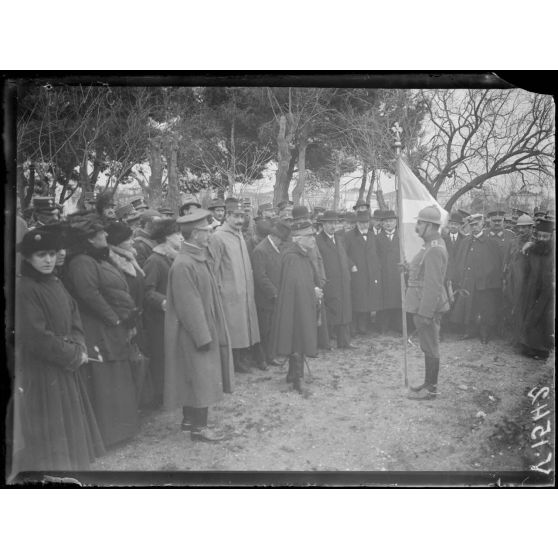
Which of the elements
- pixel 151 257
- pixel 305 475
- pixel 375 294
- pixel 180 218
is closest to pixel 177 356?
pixel 151 257

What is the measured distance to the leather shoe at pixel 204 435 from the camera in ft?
13.3

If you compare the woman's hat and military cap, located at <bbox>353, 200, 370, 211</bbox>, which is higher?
military cap, located at <bbox>353, 200, 370, 211</bbox>

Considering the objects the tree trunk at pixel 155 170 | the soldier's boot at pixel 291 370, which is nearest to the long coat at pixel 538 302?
the soldier's boot at pixel 291 370

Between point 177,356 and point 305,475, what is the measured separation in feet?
4.80

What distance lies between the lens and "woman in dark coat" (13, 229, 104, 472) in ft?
12.7

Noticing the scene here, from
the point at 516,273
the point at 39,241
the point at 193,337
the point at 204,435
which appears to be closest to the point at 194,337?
the point at 193,337

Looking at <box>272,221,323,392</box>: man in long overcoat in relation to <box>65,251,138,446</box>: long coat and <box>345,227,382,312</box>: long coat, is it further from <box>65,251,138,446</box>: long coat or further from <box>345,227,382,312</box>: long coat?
<box>65,251,138,446</box>: long coat

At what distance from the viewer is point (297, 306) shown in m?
4.31

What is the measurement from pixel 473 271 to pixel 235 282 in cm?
205

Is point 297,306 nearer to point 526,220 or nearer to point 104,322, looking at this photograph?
point 104,322

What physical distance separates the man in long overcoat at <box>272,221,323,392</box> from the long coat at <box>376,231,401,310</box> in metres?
0.58

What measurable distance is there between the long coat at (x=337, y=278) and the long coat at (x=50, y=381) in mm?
2119

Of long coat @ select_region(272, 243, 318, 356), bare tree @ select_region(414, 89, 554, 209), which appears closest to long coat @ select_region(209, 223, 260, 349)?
long coat @ select_region(272, 243, 318, 356)

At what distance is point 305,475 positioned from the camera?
4.10m
